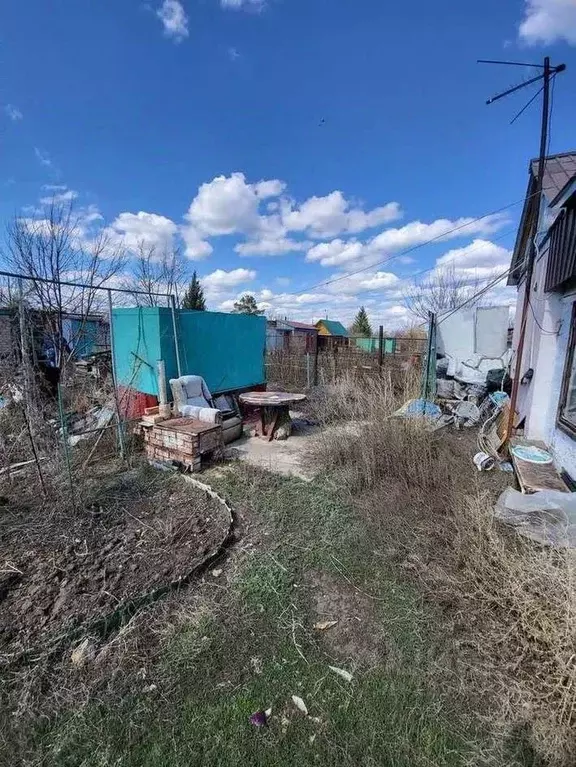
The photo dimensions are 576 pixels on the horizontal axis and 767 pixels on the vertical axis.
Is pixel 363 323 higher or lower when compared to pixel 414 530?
higher

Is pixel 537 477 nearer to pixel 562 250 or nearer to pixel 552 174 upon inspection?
pixel 562 250

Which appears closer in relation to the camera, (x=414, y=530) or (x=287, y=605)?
(x=287, y=605)

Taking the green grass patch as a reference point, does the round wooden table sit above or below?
above

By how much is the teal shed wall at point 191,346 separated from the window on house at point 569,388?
5147mm

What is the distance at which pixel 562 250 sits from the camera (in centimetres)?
342

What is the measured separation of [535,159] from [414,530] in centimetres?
621

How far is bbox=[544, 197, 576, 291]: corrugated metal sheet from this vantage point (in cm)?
309

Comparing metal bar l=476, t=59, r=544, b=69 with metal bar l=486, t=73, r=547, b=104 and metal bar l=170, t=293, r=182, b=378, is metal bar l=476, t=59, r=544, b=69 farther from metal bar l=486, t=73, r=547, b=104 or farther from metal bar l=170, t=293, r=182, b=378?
metal bar l=170, t=293, r=182, b=378

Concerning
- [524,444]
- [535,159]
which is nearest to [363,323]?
[535,159]

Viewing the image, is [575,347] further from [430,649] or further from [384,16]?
[384,16]

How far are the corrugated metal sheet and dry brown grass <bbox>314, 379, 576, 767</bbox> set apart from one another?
84.3 inches

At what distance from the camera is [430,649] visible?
1.82 m

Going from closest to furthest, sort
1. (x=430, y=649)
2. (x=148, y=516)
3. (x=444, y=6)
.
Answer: (x=430, y=649)
(x=148, y=516)
(x=444, y=6)

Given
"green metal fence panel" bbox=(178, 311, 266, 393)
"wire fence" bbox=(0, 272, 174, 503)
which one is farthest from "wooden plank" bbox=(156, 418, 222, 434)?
"green metal fence panel" bbox=(178, 311, 266, 393)
